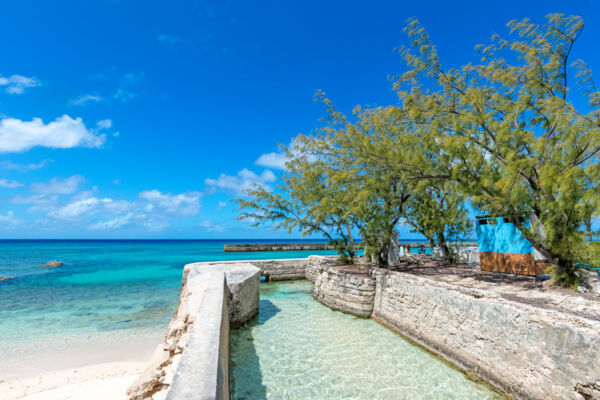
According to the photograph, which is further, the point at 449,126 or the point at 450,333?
the point at 449,126

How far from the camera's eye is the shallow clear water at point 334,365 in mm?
4273

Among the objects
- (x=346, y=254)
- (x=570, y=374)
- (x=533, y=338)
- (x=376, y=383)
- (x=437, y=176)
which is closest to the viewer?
(x=570, y=374)

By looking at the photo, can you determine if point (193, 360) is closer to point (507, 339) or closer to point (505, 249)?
point (507, 339)

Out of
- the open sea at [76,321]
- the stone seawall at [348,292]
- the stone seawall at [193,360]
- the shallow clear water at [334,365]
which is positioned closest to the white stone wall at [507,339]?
the shallow clear water at [334,365]

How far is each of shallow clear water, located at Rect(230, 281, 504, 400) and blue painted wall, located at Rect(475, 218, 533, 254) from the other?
5.41 metres

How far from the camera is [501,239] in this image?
9.32m

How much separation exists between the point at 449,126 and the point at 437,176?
5.01 feet

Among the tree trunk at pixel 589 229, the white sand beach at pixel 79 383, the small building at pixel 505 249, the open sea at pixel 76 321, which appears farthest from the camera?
the small building at pixel 505 249

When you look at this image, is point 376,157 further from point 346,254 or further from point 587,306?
point 346,254

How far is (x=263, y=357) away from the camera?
540 centimetres

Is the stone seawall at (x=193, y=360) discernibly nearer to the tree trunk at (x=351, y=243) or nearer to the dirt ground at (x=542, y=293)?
the dirt ground at (x=542, y=293)

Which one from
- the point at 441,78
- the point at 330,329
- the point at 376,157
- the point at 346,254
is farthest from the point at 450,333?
the point at 346,254

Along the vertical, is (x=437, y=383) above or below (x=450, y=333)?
below

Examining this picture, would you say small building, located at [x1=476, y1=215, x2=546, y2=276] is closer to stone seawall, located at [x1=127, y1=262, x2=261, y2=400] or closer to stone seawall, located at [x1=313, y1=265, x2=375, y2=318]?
stone seawall, located at [x1=313, y1=265, x2=375, y2=318]
